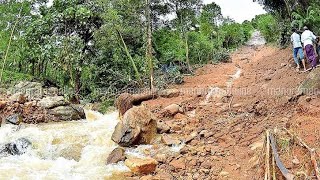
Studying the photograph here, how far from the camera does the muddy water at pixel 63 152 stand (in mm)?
7730

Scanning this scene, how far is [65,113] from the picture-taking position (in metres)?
14.5

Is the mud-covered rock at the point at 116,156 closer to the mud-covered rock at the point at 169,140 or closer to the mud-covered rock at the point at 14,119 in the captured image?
the mud-covered rock at the point at 169,140

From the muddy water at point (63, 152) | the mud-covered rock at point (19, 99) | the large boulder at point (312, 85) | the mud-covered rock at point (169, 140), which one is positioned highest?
the large boulder at point (312, 85)

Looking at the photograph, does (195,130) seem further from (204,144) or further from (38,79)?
(38,79)

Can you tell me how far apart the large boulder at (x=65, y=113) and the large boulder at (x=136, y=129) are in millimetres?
5413

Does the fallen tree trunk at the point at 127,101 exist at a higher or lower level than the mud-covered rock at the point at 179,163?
higher

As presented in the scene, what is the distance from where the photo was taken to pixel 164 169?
7379 millimetres

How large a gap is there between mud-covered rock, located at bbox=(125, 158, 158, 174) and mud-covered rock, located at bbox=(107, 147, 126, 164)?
658 millimetres

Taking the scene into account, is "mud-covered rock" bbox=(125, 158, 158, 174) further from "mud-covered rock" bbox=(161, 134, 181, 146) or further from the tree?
the tree

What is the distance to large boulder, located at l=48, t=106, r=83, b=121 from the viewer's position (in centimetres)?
1436

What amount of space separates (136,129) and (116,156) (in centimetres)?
123

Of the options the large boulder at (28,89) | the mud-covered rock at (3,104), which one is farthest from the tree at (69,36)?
the mud-covered rock at (3,104)

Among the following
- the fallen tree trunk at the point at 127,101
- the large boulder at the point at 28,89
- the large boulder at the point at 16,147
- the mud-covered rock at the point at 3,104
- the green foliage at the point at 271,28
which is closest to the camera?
the large boulder at the point at 16,147

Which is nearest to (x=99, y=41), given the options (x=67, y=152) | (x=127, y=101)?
(x=127, y=101)
